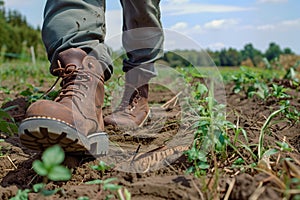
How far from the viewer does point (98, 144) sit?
1.71m

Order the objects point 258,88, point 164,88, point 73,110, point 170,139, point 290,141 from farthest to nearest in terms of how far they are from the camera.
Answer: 1. point 164,88
2. point 258,88
3. point 170,139
4. point 290,141
5. point 73,110

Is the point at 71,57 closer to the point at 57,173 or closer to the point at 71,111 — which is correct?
the point at 71,111

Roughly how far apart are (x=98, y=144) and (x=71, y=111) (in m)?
0.20

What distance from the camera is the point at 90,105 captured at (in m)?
1.78

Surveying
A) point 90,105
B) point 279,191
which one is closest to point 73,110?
point 90,105

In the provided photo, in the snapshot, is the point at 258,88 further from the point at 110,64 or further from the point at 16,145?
the point at 16,145

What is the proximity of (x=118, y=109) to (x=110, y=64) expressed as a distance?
62 cm

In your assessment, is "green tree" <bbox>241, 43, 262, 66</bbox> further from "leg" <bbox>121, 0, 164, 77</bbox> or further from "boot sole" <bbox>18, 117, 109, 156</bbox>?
"boot sole" <bbox>18, 117, 109, 156</bbox>

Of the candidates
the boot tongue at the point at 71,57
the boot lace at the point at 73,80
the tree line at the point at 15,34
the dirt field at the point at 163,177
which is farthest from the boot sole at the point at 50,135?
the tree line at the point at 15,34

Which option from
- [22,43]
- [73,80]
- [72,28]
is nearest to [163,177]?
[73,80]

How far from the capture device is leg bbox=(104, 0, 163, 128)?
2383mm

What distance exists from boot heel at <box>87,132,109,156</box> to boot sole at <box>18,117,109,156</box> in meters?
0.09

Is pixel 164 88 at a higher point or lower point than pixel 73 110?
lower

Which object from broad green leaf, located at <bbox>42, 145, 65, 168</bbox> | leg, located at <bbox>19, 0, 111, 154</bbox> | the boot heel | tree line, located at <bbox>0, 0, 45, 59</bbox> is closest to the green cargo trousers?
leg, located at <bbox>19, 0, 111, 154</bbox>
